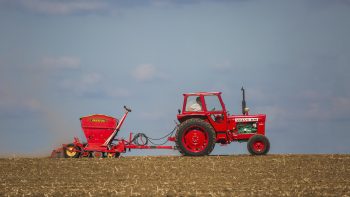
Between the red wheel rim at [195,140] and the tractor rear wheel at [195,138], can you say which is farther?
the red wheel rim at [195,140]

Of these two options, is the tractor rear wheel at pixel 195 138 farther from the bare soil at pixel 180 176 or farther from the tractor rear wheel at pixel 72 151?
the tractor rear wheel at pixel 72 151

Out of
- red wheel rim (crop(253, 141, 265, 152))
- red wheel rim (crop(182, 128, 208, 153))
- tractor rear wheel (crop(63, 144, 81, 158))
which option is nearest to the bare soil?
red wheel rim (crop(182, 128, 208, 153))

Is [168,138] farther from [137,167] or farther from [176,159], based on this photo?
[137,167]

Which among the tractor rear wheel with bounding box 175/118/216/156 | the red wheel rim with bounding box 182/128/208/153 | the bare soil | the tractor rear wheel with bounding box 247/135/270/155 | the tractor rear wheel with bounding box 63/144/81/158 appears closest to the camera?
the bare soil

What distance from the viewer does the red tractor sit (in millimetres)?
23297

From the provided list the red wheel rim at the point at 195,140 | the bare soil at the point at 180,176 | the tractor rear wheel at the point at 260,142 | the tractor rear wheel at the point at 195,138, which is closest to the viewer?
the bare soil at the point at 180,176

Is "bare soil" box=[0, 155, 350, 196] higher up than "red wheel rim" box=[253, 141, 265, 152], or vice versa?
"red wheel rim" box=[253, 141, 265, 152]

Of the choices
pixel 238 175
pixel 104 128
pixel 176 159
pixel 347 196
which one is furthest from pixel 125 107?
pixel 347 196

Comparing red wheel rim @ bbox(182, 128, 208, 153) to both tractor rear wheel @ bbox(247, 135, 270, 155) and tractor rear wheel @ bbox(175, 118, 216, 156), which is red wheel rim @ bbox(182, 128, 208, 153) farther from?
tractor rear wheel @ bbox(247, 135, 270, 155)

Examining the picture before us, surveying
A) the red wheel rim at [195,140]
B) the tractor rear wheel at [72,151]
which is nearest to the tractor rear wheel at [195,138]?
the red wheel rim at [195,140]

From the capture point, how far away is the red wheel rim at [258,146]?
23.8 m

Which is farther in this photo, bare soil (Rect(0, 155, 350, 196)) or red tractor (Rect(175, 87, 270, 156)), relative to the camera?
red tractor (Rect(175, 87, 270, 156))

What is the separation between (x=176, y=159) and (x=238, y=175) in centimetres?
416

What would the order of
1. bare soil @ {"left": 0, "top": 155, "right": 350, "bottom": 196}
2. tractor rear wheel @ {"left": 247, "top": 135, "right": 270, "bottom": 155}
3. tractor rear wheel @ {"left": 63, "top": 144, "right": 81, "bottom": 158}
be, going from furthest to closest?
1. tractor rear wheel @ {"left": 63, "top": 144, "right": 81, "bottom": 158}
2. tractor rear wheel @ {"left": 247, "top": 135, "right": 270, "bottom": 155}
3. bare soil @ {"left": 0, "top": 155, "right": 350, "bottom": 196}
